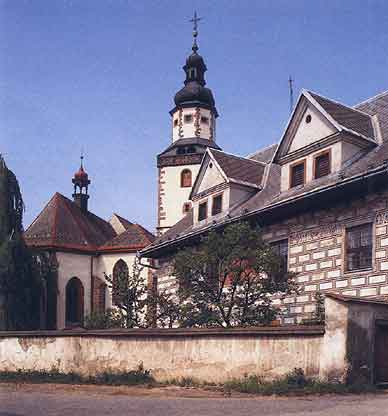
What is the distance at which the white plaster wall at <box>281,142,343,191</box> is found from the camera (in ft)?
59.8

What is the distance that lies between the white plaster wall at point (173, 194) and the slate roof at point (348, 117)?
24064 mm

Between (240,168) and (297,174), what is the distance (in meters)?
4.62

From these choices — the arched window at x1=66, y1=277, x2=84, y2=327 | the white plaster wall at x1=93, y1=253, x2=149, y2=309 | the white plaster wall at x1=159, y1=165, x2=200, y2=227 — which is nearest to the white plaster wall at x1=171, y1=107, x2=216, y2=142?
the white plaster wall at x1=159, y1=165, x2=200, y2=227

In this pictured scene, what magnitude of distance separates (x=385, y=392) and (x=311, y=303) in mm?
6169

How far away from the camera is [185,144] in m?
45.5

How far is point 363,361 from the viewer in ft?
40.1

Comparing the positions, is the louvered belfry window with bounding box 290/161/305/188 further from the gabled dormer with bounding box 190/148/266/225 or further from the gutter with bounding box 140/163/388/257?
the gabled dormer with bounding box 190/148/266/225

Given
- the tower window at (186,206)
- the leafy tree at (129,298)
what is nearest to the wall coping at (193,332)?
the leafy tree at (129,298)

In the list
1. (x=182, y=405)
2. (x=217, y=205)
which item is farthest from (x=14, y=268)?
(x=182, y=405)

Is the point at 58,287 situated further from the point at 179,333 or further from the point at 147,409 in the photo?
the point at 147,409

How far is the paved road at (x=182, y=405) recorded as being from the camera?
372 inches

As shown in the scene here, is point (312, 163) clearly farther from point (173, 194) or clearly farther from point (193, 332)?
point (173, 194)

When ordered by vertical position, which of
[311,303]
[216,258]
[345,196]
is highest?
[345,196]

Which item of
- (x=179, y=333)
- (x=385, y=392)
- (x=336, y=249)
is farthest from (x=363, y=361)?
(x=336, y=249)
